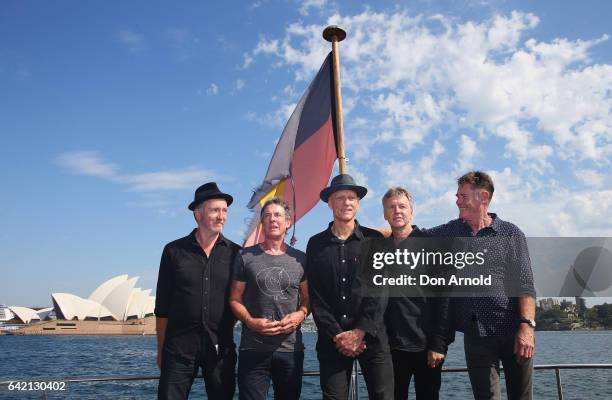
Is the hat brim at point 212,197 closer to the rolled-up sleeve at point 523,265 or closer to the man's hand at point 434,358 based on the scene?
the man's hand at point 434,358

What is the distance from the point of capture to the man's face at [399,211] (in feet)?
12.2

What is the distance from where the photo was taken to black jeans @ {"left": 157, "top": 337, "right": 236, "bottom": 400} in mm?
3611

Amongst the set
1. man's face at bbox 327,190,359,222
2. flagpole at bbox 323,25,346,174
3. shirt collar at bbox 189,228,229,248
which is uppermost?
flagpole at bbox 323,25,346,174

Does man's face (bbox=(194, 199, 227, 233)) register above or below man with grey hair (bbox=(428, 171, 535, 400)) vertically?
above

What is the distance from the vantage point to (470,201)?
382 cm

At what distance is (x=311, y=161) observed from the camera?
678cm

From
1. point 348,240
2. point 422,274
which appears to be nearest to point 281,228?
point 348,240

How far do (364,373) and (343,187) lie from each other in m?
1.40

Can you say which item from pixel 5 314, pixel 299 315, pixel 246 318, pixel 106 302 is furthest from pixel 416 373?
pixel 5 314

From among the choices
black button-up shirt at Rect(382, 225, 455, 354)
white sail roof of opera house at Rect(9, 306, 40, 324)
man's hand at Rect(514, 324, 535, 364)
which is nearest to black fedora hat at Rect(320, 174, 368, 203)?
black button-up shirt at Rect(382, 225, 455, 354)

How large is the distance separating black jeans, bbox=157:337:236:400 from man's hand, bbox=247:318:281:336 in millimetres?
375

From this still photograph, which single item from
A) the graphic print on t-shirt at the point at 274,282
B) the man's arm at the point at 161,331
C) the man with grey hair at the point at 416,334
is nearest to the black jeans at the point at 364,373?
the man with grey hair at the point at 416,334

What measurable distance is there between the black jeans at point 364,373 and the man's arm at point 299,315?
0.92ft

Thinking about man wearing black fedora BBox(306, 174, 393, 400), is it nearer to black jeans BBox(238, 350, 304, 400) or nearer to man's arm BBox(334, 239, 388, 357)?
man's arm BBox(334, 239, 388, 357)
